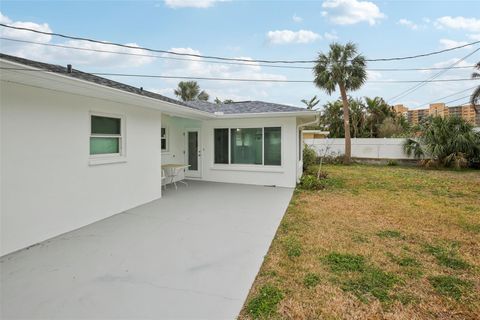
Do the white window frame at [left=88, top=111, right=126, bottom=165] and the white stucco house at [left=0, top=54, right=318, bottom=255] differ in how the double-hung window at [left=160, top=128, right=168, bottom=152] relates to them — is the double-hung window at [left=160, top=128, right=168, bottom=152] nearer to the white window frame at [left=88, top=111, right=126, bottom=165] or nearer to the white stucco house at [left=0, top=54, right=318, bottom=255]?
the white stucco house at [left=0, top=54, right=318, bottom=255]

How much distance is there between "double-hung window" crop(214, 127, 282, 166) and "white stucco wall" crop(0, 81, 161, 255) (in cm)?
458

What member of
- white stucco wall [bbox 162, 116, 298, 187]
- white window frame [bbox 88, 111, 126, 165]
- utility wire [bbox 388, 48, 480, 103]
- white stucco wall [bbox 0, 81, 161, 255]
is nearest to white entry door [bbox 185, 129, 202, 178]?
white stucco wall [bbox 162, 116, 298, 187]

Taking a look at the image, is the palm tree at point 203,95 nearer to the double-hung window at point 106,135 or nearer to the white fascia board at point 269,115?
the white fascia board at point 269,115

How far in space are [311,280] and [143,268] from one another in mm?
2200

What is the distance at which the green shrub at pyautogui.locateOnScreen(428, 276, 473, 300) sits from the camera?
301 cm

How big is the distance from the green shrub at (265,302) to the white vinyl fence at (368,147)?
18043 mm

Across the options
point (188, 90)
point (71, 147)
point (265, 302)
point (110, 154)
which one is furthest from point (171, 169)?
point (188, 90)

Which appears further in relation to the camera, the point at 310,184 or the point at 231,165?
the point at 231,165

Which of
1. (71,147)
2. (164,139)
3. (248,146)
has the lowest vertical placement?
(71,147)

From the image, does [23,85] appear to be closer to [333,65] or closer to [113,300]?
[113,300]

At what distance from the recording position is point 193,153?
11180 millimetres

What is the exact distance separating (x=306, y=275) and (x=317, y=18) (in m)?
10.8

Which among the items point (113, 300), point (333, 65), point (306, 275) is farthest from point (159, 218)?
point (333, 65)

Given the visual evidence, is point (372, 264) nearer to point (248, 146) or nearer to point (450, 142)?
point (248, 146)
